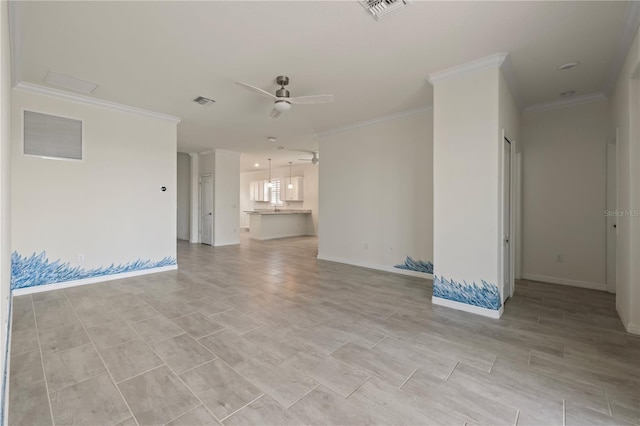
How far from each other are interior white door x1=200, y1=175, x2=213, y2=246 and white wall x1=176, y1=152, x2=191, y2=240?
2.03 ft

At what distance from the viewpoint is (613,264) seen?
4.09 metres

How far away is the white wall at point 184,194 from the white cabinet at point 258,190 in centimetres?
393

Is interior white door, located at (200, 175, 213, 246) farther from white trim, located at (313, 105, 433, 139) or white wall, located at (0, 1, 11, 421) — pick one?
white wall, located at (0, 1, 11, 421)

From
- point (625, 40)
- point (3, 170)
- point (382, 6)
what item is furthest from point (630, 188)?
point (3, 170)

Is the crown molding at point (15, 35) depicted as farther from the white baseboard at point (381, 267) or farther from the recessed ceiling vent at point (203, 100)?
the white baseboard at point (381, 267)

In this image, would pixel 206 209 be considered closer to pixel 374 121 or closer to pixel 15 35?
pixel 374 121

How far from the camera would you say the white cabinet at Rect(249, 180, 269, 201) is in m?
12.8

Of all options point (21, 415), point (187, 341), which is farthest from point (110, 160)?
point (21, 415)

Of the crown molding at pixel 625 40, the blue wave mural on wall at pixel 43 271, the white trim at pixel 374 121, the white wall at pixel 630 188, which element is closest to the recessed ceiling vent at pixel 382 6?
the crown molding at pixel 625 40

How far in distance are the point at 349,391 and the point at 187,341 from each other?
1.55 m

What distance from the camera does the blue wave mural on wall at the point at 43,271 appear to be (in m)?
3.79

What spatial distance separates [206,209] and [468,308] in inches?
298

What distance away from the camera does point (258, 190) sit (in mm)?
13203

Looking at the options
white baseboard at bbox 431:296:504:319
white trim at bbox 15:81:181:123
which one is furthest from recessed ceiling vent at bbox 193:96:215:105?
white baseboard at bbox 431:296:504:319
